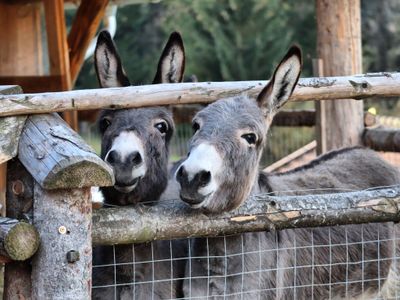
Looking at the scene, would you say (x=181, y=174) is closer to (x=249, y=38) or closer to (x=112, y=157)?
(x=112, y=157)

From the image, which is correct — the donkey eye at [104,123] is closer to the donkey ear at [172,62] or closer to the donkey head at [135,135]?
the donkey head at [135,135]

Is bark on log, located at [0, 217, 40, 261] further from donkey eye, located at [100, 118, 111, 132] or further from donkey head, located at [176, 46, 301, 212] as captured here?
donkey eye, located at [100, 118, 111, 132]

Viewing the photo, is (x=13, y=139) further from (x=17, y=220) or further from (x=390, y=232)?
(x=390, y=232)

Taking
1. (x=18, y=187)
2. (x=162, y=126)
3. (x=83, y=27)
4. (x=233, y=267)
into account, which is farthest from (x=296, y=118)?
(x=18, y=187)

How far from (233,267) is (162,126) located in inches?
35.4

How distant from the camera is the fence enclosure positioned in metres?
3.35

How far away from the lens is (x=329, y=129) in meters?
7.37

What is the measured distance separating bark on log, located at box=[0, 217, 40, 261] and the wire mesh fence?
2.81 ft

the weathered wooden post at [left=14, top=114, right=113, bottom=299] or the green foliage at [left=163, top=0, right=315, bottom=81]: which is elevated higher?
the green foliage at [left=163, top=0, right=315, bottom=81]

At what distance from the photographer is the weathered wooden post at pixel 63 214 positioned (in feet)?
10.9

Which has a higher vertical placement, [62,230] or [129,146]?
[129,146]

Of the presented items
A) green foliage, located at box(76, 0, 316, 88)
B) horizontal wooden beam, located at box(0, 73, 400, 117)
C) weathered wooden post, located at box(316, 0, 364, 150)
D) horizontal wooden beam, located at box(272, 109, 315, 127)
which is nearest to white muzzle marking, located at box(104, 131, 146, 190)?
horizontal wooden beam, located at box(0, 73, 400, 117)

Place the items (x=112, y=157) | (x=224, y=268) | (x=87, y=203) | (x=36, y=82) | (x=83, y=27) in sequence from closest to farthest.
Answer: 1. (x=87, y=203)
2. (x=112, y=157)
3. (x=224, y=268)
4. (x=36, y=82)
5. (x=83, y=27)

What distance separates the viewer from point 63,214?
11.1 feet
